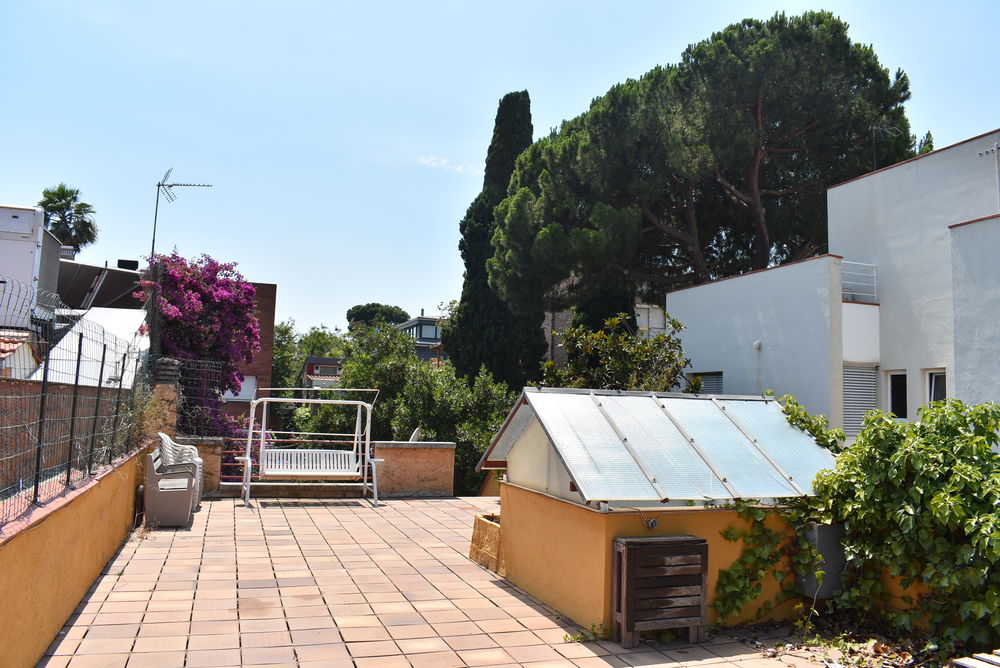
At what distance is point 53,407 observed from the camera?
5.04 metres

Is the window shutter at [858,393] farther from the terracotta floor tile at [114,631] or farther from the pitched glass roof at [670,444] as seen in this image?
the terracotta floor tile at [114,631]

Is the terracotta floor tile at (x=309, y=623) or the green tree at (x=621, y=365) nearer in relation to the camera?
the terracotta floor tile at (x=309, y=623)

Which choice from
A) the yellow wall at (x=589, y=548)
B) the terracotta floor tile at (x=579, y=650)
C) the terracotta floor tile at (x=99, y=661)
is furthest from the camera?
the yellow wall at (x=589, y=548)

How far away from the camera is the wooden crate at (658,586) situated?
4727mm

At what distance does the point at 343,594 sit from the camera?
229 inches

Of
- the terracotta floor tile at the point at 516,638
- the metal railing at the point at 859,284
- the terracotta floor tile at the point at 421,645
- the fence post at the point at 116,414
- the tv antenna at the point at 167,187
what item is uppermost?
the tv antenna at the point at 167,187

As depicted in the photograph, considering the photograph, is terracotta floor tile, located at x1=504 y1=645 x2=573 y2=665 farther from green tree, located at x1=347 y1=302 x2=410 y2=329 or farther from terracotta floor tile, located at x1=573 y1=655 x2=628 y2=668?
green tree, located at x1=347 y1=302 x2=410 y2=329

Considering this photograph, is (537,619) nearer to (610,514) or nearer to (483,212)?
(610,514)

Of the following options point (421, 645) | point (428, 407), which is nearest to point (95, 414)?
point (421, 645)

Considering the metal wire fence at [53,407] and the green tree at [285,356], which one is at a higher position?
the green tree at [285,356]

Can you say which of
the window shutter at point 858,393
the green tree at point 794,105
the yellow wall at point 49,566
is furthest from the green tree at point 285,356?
the yellow wall at point 49,566

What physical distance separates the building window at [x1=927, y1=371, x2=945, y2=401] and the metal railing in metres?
1.59

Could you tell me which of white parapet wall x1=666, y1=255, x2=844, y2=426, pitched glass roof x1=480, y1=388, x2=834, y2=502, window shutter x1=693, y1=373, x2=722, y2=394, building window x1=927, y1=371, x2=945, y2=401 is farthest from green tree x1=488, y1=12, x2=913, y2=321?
pitched glass roof x1=480, y1=388, x2=834, y2=502

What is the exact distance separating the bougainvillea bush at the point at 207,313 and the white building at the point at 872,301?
931 cm
